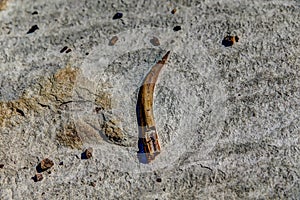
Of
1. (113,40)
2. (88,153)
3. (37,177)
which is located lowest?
(37,177)

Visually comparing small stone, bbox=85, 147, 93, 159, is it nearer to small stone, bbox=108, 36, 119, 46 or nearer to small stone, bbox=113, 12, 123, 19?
small stone, bbox=108, 36, 119, 46

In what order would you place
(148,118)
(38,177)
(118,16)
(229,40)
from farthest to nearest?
1. (118,16)
2. (229,40)
3. (148,118)
4. (38,177)

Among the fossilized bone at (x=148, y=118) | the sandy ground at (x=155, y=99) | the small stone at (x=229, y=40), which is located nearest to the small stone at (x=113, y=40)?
the sandy ground at (x=155, y=99)

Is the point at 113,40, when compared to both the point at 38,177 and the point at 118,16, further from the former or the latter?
the point at 38,177

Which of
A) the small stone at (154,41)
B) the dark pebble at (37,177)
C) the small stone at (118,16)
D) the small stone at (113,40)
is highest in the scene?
the small stone at (118,16)

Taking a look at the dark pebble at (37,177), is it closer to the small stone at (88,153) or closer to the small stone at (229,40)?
the small stone at (88,153)

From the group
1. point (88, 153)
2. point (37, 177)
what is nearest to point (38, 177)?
point (37, 177)
